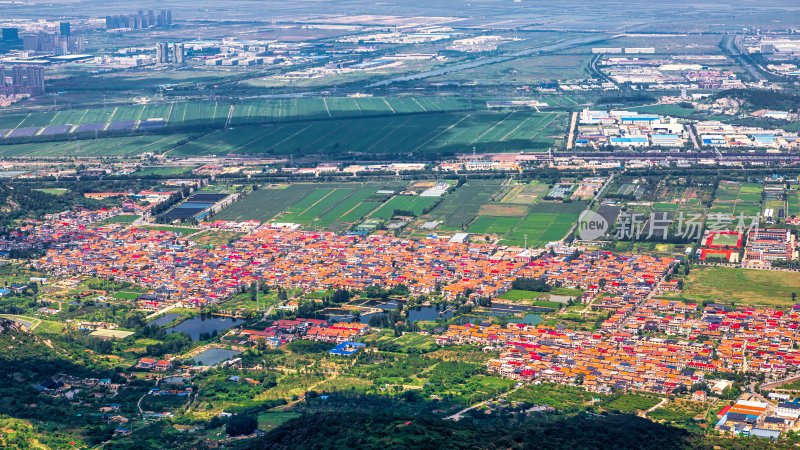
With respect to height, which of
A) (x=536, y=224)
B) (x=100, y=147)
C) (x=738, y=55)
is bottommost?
(x=100, y=147)

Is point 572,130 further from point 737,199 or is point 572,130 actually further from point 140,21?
point 140,21

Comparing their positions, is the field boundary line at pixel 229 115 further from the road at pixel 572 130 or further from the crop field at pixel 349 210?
the crop field at pixel 349 210

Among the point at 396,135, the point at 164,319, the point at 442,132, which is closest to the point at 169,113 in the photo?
the point at 396,135

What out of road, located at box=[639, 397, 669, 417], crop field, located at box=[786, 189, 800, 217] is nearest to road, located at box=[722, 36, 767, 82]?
crop field, located at box=[786, 189, 800, 217]

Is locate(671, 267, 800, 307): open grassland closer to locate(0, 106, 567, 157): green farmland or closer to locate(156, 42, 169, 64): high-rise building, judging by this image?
locate(0, 106, 567, 157): green farmland

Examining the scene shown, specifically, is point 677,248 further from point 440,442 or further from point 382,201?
point 440,442

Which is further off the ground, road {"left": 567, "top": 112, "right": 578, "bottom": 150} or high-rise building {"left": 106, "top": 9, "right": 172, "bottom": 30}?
road {"left": 567, "top": 112, "right": 578, "bottom": 150}
